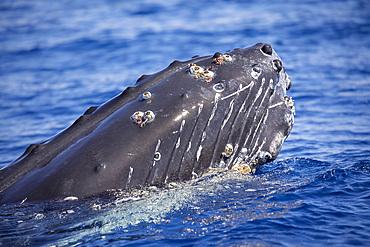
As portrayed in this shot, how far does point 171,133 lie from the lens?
6.11 metres

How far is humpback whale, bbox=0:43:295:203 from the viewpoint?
5773 millimetres

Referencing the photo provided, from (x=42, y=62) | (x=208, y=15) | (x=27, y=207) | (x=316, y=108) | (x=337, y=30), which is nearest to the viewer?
(x=27, y=207)

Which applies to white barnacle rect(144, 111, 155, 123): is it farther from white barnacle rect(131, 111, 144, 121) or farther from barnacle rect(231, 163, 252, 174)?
barnacle rect(231, 163, 252, 174)

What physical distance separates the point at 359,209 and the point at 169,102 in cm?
301

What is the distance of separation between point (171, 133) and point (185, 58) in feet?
38.0

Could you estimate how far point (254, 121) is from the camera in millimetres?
6648

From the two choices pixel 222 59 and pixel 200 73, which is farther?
pixel 222 59

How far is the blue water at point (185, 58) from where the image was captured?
565 cm

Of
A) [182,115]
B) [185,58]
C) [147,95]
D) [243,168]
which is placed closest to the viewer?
[182,115]

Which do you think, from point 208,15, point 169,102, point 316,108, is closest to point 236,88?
point 169,102

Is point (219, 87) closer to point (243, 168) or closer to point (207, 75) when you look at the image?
point (207, 75)

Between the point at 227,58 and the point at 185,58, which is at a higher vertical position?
the point at 185,58

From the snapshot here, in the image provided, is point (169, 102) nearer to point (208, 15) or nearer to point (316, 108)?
point (316, 108)

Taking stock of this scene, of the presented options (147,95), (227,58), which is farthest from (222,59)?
(147,95)
